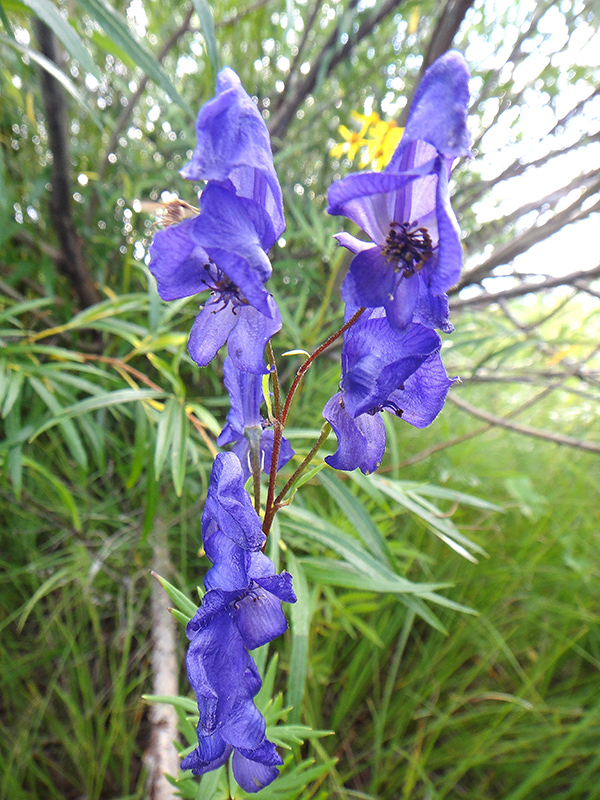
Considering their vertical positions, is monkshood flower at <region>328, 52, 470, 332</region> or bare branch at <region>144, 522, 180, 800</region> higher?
monkshood flower at <region>328, 52, 470, 332</region>

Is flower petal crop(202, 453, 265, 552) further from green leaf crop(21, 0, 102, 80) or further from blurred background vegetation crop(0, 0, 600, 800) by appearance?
green leaf crop(21, 0, 102, 80)

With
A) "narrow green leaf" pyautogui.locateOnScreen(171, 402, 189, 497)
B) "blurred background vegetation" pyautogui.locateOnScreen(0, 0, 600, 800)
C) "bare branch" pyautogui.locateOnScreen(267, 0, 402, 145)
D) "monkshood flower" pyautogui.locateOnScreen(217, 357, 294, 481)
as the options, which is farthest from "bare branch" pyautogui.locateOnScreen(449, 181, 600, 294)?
"monkshood flower" pyautogui.locateOnScreen(217, 357, 294, 481)

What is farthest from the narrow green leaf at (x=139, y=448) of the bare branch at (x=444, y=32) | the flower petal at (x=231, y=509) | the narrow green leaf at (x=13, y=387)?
the bare branch at (x=444, y=32)

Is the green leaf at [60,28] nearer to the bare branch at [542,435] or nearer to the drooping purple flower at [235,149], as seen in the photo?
the drooping purple flower at [235,149]

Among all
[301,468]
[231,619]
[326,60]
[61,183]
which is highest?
[326,60]

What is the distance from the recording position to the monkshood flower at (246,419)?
489mm

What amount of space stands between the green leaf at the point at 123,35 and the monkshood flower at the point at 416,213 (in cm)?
48

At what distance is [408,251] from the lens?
1.24ft

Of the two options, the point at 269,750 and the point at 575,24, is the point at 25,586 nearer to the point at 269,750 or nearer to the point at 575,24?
the point at 269,750

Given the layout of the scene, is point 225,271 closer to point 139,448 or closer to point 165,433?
point 165,433

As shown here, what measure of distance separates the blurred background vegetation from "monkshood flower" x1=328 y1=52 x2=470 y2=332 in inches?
19.1

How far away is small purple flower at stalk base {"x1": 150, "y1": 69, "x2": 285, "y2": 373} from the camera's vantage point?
0.36 m

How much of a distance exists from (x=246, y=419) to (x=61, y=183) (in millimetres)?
946

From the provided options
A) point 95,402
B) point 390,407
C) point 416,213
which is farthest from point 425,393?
point 95,402
